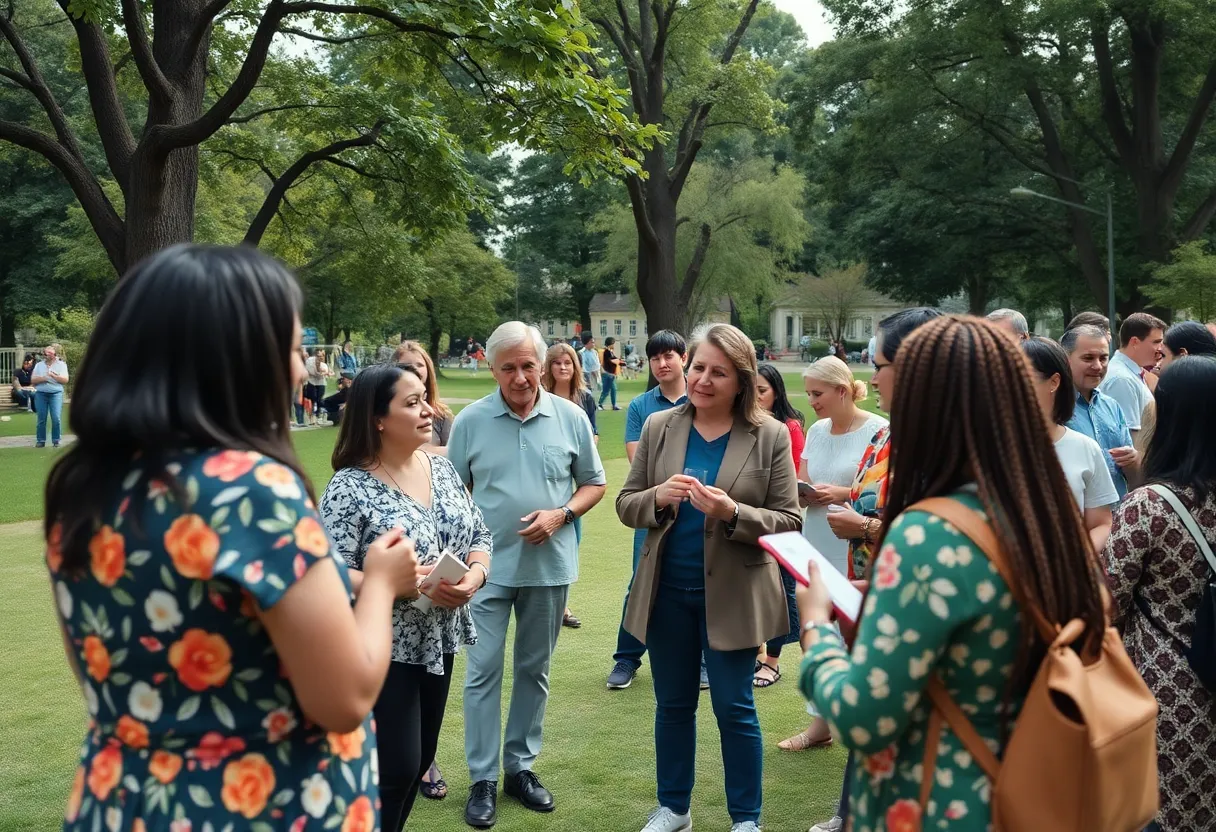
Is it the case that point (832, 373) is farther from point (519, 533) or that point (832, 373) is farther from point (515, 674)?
point (515, 674)

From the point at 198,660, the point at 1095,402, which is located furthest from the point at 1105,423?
the point at 198,660

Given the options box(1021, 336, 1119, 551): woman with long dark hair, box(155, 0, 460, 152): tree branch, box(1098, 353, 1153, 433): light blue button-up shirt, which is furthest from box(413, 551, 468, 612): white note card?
box(155, 0, 460, 152): tree branch

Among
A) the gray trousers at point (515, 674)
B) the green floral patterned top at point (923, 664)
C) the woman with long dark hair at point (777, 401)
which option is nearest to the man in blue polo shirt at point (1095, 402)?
the woman with long dark hair at point (777, 401)

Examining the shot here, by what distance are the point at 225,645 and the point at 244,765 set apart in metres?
0.23

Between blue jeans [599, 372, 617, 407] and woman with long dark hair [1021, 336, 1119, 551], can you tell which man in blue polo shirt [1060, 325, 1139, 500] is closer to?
woman with long dark hair [1021, 336, 1119, 551]

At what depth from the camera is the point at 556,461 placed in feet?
17.4

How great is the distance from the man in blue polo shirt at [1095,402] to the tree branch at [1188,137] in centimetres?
2743

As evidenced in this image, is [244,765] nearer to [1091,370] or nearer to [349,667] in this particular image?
[349,667]

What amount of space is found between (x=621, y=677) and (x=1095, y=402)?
128 inches

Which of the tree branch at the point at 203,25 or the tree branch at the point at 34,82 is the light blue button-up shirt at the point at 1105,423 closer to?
the tree branch at the point at 203,25

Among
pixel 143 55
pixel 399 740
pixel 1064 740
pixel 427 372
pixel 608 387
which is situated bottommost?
pixel 608 387

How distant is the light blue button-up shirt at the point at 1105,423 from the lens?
19.9ft

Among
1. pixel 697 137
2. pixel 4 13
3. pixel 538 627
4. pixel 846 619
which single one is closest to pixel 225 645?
pixel 846 619

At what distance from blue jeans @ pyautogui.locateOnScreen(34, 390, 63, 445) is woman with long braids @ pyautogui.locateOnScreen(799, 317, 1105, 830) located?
71.1ft
